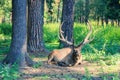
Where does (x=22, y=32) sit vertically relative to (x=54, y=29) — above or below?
above

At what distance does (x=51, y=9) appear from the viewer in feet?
189

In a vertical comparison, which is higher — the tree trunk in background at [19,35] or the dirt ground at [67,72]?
the tree trunk in background at [19,35]

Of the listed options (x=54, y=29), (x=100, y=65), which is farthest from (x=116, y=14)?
(x=100, y=65)

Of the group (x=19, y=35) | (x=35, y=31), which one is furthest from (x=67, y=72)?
(x=35, y=31)

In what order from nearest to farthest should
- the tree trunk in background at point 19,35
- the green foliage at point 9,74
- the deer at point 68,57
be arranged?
the green foliage at point 9,74, the tree trunk in background at point 19,35, the deer at point 68,57

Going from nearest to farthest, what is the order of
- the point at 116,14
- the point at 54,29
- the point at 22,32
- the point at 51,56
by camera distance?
1. the point at 22,32
2. the point at 51,56
3. the point at 54,29
4. the point at 116,14

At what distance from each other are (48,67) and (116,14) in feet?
106

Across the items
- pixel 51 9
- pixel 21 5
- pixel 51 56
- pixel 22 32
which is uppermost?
pixel 21 5

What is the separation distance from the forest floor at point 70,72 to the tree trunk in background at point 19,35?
1.64 ft

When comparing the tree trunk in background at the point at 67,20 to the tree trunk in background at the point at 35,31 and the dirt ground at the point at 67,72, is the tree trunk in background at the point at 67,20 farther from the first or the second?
the dirt ground at the point at 67,72

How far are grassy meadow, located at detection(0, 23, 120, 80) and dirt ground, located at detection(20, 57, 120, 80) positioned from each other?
0.28 ft

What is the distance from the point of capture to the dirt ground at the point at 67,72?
31.1ft

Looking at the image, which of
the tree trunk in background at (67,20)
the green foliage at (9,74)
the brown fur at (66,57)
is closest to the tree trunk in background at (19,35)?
the green foliage at (9,74)

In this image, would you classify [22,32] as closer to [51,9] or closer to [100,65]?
[100,65]
